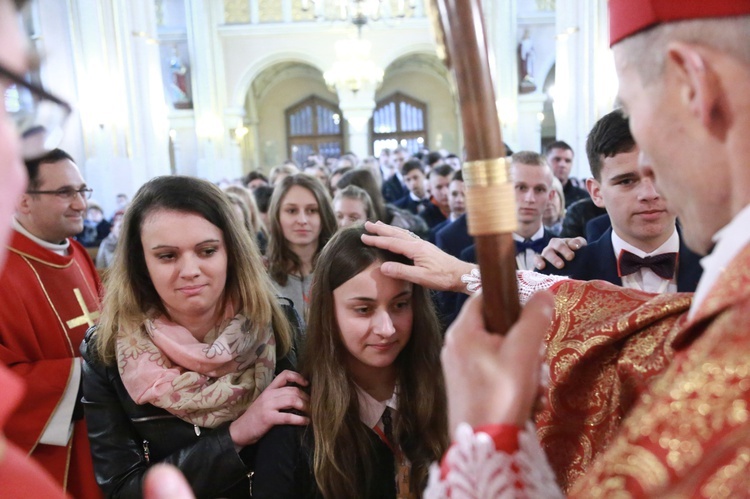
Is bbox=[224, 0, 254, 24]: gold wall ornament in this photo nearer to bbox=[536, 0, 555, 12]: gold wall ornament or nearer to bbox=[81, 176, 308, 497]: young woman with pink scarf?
bbox=[536, 0, 555, 12]: gold wall ornament

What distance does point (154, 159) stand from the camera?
1205cm

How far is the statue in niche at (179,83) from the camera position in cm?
1817

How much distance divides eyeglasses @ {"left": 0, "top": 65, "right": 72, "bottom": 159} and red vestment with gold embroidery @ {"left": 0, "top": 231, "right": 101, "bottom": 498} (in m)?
2.09

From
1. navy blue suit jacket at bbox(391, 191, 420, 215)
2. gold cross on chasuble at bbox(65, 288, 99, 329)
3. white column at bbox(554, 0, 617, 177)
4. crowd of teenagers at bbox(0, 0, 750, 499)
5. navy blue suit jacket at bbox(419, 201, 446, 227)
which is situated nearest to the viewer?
crowd of teenagers at bbox(0, 0, 750, 499)

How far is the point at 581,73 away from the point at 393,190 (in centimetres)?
415

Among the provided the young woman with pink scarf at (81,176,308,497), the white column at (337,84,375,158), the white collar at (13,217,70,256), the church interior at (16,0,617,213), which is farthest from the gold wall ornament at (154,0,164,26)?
the young woman with pink scarf at (81,176,308,497)

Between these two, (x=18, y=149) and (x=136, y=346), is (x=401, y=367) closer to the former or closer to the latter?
(x=136, y=346)

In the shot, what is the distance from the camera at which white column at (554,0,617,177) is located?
991cm

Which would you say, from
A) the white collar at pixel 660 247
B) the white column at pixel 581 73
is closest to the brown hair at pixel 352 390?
the white collar at pixel 660 247

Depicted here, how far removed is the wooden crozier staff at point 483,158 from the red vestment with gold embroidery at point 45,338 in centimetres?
220

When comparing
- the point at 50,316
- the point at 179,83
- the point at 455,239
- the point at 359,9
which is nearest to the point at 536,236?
the point at 455,239

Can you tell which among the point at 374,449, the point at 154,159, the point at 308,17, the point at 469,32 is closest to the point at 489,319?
the point at 469,32

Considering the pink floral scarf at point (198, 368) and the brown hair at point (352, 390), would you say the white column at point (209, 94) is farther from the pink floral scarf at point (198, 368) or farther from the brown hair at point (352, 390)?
the brown hair at point (352, 390)

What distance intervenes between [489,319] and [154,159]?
12.2 m
